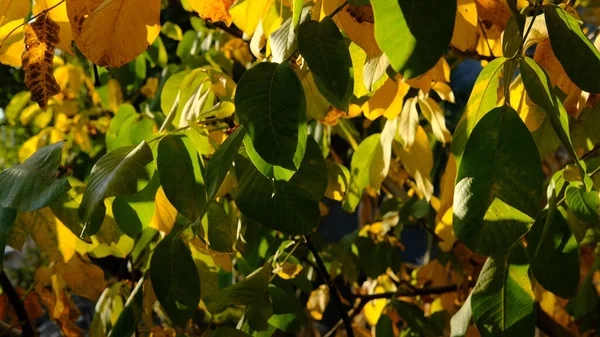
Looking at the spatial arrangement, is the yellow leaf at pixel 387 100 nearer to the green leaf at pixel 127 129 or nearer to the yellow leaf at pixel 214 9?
the yellow leaf at pixel 214 9

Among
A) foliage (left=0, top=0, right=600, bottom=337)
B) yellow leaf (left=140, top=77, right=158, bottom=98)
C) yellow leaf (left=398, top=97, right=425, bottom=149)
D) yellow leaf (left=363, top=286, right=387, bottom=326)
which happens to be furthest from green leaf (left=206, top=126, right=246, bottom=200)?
yellow leaf (left=140, top=77, right=158, bottom=98)

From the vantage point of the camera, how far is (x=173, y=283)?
726 millimetres

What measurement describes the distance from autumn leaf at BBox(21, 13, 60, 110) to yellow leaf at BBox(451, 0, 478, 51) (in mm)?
360

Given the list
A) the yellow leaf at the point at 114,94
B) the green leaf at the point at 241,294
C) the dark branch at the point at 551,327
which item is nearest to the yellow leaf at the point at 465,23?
the green leaf at the point at 241,294

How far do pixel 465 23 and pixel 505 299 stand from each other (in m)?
0.31

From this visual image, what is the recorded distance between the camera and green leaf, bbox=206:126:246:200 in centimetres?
56

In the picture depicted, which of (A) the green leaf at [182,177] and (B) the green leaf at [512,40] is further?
(A) the green leaf at [182,177]

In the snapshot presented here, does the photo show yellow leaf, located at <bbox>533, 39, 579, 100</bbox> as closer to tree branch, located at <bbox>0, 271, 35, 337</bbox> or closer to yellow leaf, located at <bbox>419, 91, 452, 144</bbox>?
yellow leaf, located at <bbox>419, 91, 452, 144</bbox>

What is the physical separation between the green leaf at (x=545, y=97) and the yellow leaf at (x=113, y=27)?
294 mm

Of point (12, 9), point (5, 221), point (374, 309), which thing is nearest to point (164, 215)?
point (5, 221)

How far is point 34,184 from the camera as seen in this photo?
690 mm

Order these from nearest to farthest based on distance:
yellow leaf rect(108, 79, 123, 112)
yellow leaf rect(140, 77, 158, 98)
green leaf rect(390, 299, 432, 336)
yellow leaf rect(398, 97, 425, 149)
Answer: yellow leaf rect(398, 97, 425, 149)
green leaf rect(390, 299, 432, 336)
yellow leaf rect(108, 79, 123, 112)
yellow leaf rect(140, 77, 158, 98)

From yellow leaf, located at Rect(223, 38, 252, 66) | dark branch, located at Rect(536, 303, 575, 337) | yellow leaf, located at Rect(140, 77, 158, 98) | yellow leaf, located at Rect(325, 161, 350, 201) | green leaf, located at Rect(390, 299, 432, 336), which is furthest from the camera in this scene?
yellow leaf, located at Rect(140, 77, 158, 98)

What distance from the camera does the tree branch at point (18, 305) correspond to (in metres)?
1.12
